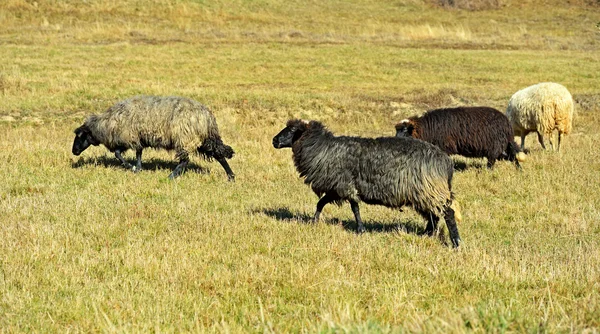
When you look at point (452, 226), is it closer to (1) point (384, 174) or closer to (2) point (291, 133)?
(1) point (384, 174)

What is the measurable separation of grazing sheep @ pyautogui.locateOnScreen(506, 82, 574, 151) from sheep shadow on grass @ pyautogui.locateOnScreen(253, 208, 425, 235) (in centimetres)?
881

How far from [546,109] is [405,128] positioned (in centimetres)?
547

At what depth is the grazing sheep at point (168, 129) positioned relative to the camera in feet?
44.1

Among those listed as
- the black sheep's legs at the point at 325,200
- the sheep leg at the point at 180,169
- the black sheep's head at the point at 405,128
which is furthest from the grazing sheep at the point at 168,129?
the black sheep's legs at the point at 325,200

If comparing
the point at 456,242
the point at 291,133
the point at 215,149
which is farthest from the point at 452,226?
the point at 215,149

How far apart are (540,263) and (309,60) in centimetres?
2935

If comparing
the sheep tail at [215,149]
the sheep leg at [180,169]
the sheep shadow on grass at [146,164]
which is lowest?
the sheep shadow on grass at [146,164]

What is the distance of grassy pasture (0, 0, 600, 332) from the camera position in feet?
18.2

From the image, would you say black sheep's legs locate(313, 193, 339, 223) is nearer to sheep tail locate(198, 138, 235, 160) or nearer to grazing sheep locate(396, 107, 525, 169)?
sheep tail locate(198, 138, 235, 160)

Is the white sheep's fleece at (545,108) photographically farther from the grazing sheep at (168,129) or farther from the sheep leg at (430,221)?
the sheep leg at (430,221)

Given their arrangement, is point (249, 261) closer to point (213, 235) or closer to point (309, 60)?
point (213, 235)

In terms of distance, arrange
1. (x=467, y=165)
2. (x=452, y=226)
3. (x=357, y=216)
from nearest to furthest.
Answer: (x=452, y=226), (x=357, y=216), (x=467, y=165)

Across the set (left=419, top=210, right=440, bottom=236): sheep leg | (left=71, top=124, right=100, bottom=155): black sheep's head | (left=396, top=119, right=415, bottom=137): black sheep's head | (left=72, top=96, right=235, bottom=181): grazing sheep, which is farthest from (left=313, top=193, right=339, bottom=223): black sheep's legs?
(left=71, top=124, right=100, bottom=155): black sheep's head

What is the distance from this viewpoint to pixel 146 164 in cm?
1511
